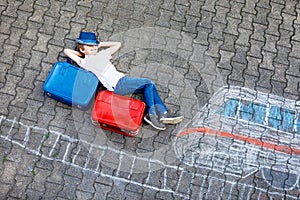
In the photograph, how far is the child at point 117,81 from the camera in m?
6.02

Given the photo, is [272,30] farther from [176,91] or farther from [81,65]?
[81,65]

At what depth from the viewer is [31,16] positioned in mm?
6602

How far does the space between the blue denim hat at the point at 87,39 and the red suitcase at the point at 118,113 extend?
0.59 m

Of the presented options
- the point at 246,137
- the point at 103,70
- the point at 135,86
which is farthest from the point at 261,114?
the point at 103,70

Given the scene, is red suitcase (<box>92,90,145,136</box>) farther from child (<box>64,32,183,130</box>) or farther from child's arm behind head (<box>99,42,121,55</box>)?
child's arm behind head (<box>99,42,121,55</box>)

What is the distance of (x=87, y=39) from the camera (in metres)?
Answer: 6.06

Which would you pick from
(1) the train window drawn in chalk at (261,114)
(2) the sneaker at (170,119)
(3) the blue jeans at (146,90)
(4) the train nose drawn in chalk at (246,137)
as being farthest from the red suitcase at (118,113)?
(1) the train window drawn in chalk at (261,114)

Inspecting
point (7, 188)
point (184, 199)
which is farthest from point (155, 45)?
point (7, 188)

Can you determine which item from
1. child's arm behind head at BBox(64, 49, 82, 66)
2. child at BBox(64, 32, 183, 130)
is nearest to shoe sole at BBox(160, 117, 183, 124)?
child at BBox(64, 32, 183, 130)

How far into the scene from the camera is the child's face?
6.06m

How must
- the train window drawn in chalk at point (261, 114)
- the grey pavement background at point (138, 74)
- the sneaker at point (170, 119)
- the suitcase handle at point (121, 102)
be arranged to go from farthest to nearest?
1. the train window drawn in chalk at point (261, 114)
2. the sneaker at point (170, 119)
3. the suitcase handle at point (121, 102)
4. the grey pavement background at point (138, 74)

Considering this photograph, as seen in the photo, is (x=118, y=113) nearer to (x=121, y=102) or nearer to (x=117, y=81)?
(x=121, y=102)

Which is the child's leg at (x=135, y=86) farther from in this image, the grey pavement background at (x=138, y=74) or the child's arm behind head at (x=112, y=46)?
the child's arm behind head at (x=112, y=46)

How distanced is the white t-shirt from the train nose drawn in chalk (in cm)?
99
